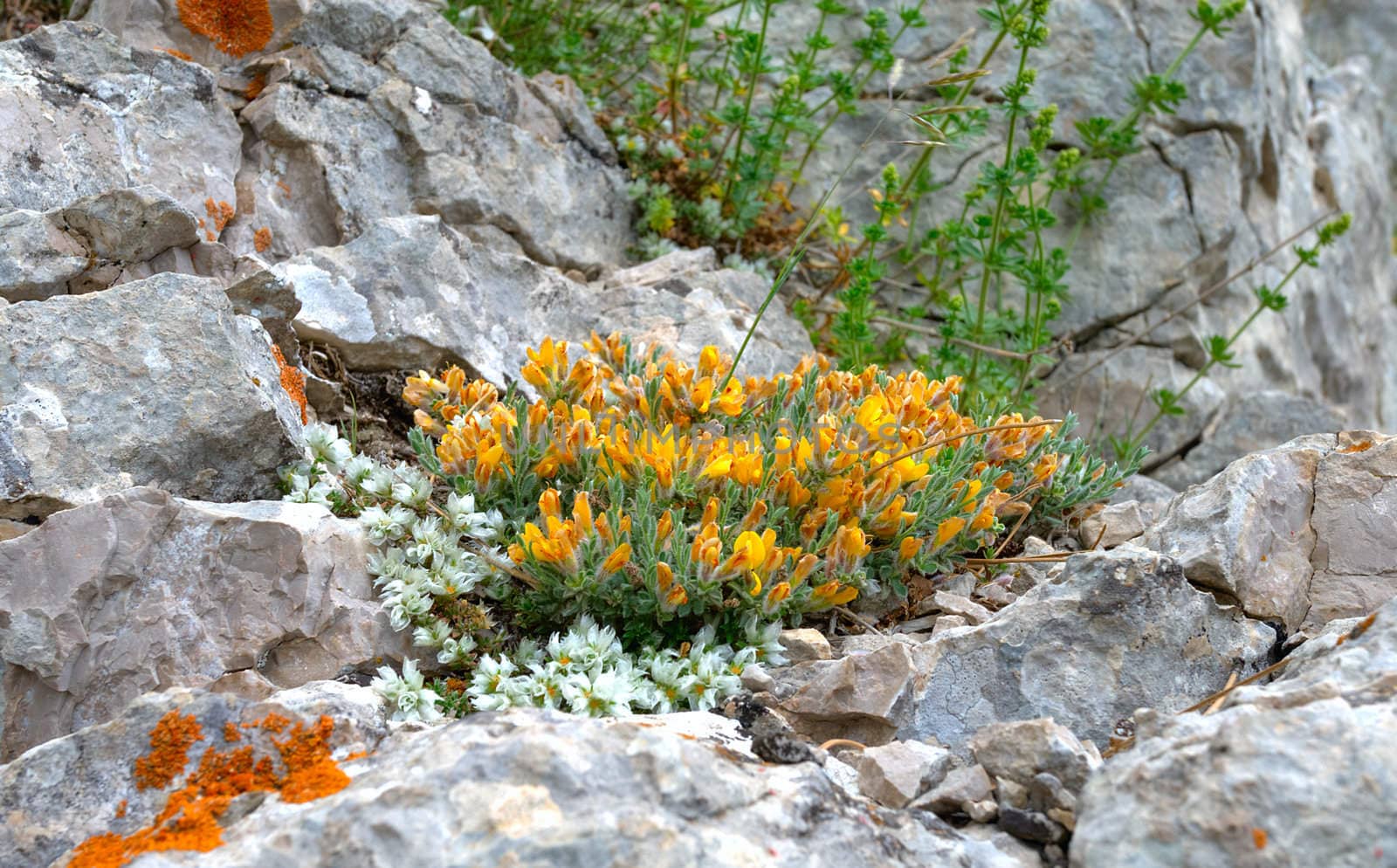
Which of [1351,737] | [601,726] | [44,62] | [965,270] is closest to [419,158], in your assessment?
[44,62]

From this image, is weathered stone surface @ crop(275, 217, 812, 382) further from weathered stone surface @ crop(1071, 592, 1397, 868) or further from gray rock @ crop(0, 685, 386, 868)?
weathered stone surface @ crop(1071, 592, 1397, 868)

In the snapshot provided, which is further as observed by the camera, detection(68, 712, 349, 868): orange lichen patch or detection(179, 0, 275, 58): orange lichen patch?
detection(179, 0, 275, 58): orange lichen patch

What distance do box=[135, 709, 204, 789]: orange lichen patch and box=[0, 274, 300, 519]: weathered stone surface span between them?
41.9 inches

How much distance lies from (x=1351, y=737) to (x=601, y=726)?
51.7 inches

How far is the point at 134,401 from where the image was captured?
3.30 metres

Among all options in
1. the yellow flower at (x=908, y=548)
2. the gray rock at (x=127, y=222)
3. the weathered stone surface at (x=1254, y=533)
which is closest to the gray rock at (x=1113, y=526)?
the weathered stone surface at (x=1254, y=533)

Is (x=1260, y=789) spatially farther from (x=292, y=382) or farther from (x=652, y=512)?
(x=292, y=382)

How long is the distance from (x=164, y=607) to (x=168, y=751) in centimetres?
65

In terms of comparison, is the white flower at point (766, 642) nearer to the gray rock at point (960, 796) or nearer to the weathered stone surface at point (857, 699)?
the weathered stone surface at point (857, 699)

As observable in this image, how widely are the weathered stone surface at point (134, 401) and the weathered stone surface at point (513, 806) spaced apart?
3.39ft

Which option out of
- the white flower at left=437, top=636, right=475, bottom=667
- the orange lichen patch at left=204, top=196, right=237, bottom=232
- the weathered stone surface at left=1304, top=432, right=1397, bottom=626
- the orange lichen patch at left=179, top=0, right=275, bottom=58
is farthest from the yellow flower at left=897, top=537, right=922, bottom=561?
the orange lichen patch at left=179, top=0, right=275, bottom=58

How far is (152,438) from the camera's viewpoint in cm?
329

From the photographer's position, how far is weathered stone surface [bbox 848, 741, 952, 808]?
2387 millimetres

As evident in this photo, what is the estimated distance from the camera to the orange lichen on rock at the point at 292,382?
3777 mm
